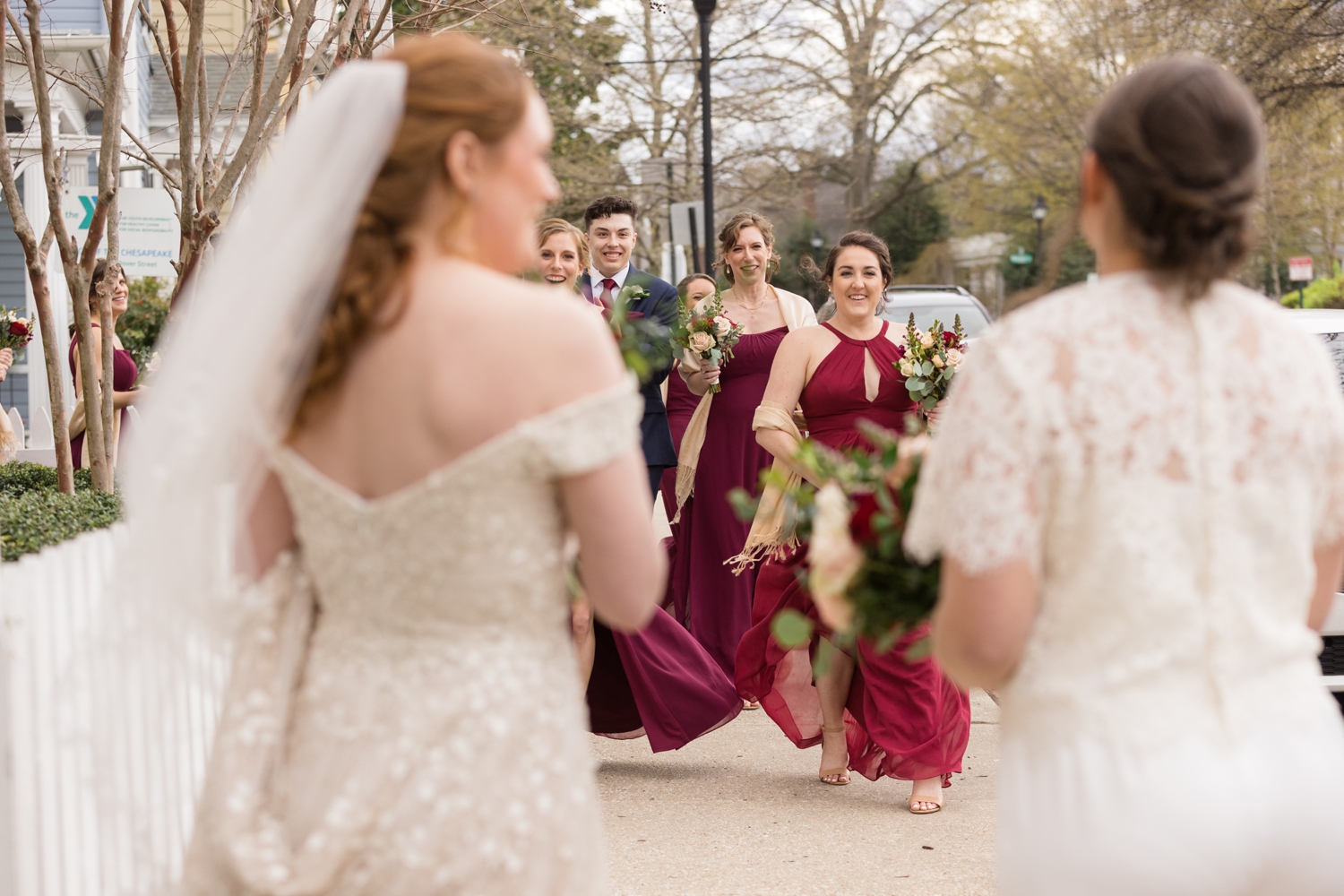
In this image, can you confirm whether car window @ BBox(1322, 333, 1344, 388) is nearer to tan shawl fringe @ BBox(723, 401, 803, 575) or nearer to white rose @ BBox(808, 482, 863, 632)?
tan shawl fringe @ BBox(723, 401, 803, 575)

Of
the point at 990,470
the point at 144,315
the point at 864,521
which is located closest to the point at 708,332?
the point at 864,521

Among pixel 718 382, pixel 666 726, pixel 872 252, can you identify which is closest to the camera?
pixel 666 726

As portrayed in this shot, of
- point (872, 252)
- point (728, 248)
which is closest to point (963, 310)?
point (728, 248)

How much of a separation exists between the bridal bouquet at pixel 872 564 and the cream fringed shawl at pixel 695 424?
537 centimetres

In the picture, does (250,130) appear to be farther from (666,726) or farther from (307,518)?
(307,518)

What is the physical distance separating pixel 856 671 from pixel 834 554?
3.53m

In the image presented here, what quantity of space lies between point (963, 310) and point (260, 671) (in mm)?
16309

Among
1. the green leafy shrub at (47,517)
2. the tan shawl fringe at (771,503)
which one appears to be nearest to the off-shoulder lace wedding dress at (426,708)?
the green leafy shrub at (47,517)

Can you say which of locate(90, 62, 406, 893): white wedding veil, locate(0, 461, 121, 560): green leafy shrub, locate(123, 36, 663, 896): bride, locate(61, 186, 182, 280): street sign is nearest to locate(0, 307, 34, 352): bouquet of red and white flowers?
locate(0, 461, 121, 560): green leafy shrub

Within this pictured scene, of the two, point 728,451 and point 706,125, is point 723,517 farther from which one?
point 706,125

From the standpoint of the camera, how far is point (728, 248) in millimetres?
8195

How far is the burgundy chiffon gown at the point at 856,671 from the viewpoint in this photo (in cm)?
545

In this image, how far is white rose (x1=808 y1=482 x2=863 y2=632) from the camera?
2357 mm

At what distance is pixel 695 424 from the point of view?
796 centimetres
